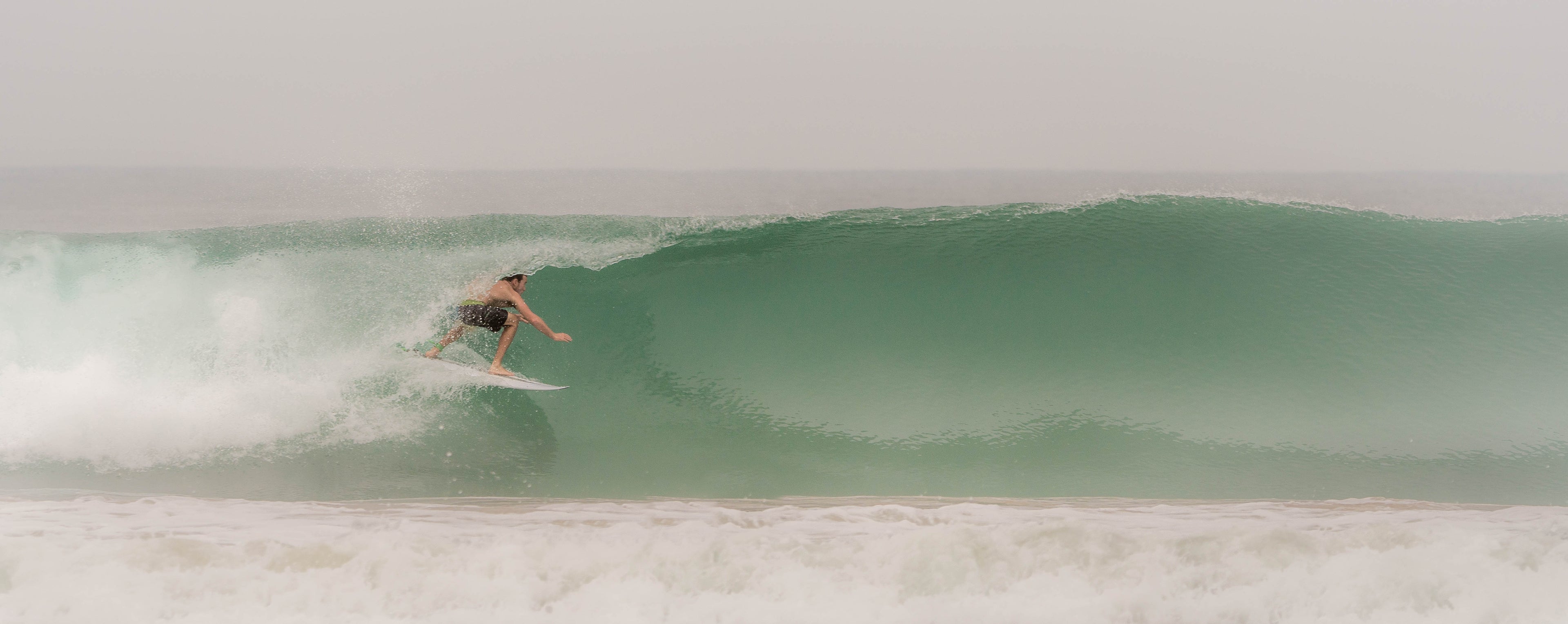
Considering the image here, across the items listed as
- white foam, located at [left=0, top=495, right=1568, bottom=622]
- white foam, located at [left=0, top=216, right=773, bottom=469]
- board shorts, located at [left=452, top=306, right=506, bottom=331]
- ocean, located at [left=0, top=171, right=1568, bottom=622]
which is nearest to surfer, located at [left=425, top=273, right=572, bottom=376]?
board shorts, located at [left=452, top=306, right=506, bottom=331]

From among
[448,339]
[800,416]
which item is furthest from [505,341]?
[800,416]

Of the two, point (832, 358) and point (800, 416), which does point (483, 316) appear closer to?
point (800, 416)

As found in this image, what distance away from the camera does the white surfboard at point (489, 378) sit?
3.03 meters

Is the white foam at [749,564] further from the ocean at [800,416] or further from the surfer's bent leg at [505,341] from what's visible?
the surfer's bent leg at [505,341]

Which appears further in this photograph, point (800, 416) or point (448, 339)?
point (800, 416)

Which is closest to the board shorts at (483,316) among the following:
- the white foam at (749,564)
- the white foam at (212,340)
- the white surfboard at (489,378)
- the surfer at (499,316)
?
the surfer at (499,316)

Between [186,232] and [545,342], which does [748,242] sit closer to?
[545,342]

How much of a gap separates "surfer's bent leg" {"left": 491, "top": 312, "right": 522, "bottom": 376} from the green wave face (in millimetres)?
199

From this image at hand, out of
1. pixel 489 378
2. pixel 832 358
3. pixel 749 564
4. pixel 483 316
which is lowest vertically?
pixel 749 564

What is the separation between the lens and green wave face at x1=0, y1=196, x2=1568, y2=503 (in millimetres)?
3047

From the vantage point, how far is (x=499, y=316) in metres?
2.93

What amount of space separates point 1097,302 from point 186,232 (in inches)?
203

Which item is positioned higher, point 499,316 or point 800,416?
point 499,316

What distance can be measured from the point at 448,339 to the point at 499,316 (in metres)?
0.35
